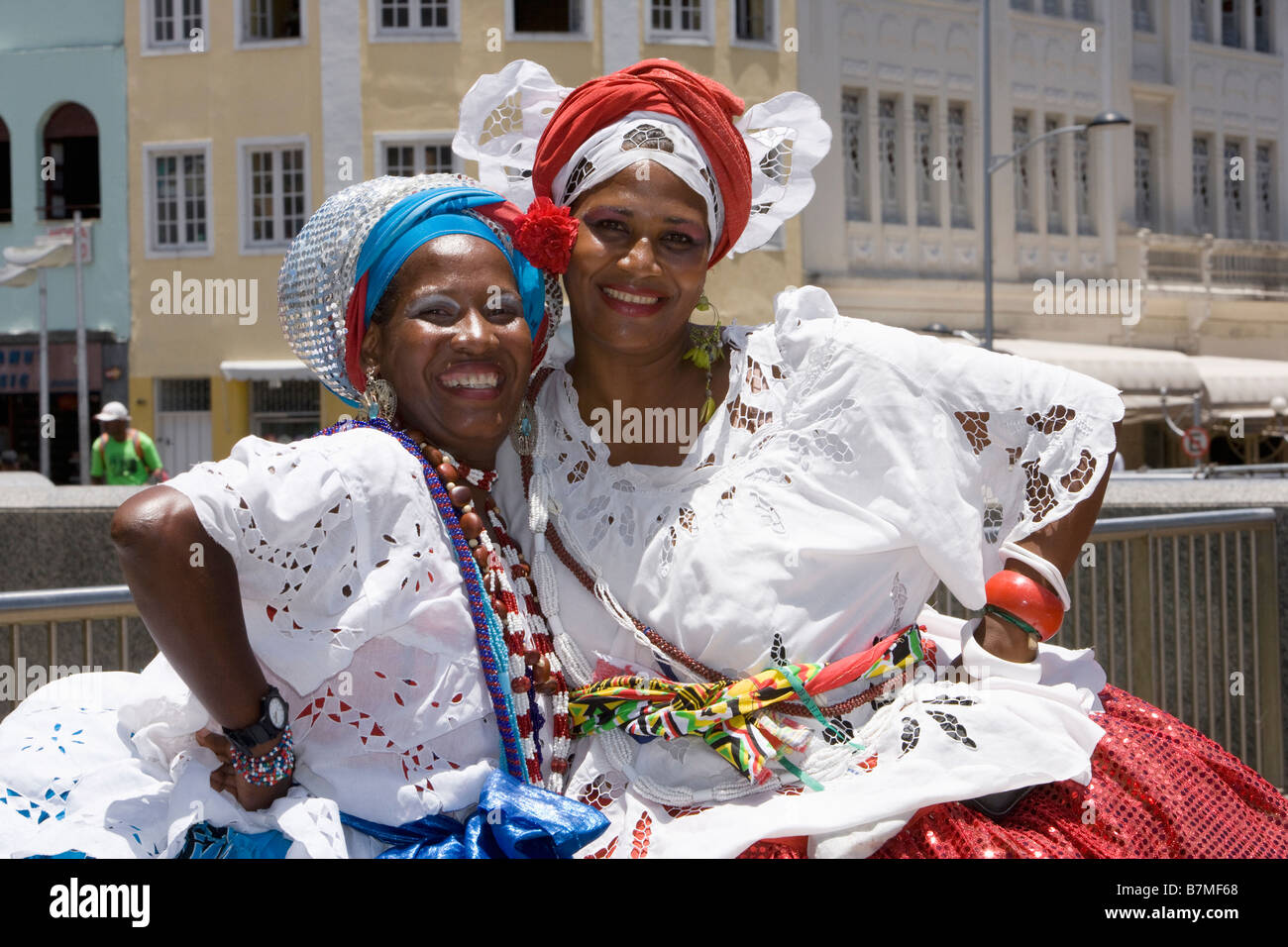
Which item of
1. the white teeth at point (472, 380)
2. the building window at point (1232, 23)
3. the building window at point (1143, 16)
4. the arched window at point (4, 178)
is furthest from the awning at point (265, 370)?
the white teeth at point (472, 380)

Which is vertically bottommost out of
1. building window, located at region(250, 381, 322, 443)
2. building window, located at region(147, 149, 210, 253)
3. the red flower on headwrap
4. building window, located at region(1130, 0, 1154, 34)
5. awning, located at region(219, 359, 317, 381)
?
the red flower on headwrap

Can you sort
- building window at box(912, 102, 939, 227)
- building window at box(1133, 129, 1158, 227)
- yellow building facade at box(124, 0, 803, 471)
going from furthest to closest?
building window at box(1133, 129, 1158, 227) < building window at box(912, 102, 939, 227) < yellow building facade at box(124, 0, 803, 471)

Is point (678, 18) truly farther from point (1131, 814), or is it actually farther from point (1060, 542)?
point (1131, 814)

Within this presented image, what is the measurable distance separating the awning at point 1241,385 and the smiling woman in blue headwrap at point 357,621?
23.3m

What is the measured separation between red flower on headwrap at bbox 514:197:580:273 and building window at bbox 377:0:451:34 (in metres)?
20.0

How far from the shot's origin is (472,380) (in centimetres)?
262

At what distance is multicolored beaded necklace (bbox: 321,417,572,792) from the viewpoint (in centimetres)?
246

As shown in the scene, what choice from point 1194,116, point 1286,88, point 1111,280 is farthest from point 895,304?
point 1286,88

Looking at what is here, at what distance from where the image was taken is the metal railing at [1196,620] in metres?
5.16

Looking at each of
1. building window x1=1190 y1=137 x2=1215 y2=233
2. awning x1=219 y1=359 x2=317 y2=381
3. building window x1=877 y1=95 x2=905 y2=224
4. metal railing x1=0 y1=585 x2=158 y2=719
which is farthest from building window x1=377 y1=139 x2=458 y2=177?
metal railing x1=0 y1=585 x2=158 y2=719

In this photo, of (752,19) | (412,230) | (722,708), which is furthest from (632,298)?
(752,19)

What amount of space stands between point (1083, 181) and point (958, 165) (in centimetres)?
278

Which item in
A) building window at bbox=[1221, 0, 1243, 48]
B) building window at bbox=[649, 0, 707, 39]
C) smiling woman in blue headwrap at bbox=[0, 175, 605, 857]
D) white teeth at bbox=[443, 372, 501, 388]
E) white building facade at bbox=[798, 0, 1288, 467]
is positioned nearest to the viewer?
smiling woman in blue headwrap at bbox=[0, 175, 605, 857]

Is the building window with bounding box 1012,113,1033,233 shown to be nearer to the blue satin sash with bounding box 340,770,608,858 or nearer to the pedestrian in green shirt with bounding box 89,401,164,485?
the pedestrian in green shirt with bounding box 89,401,164,485
